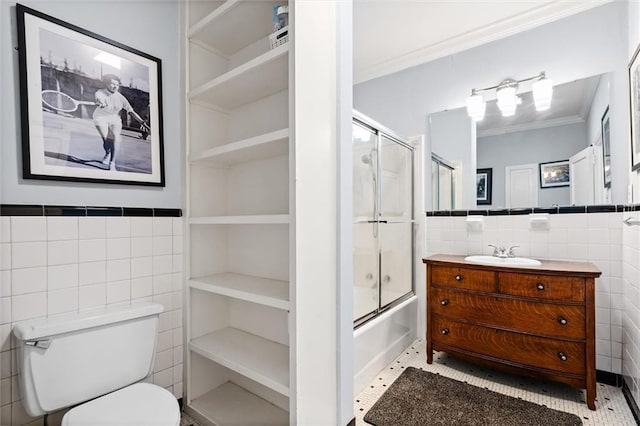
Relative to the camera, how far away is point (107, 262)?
1.48m

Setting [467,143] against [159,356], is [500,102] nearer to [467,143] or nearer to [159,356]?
[467,143]

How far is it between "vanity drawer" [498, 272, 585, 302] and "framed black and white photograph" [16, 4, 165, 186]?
220 centimetres

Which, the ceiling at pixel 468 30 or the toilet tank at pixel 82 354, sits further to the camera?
the ceiling at pixel 468 30

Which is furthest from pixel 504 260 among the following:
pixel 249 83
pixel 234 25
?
pixel 234 25

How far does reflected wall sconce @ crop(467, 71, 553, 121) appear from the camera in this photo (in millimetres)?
2285

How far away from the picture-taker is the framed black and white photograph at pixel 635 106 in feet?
5.82

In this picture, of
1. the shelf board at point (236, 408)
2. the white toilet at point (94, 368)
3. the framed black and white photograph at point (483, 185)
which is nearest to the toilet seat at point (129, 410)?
the white toilet at point (94, 368)

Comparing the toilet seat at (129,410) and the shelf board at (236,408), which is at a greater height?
the toilet seat at (129,410)

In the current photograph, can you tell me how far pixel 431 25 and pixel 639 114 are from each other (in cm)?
147

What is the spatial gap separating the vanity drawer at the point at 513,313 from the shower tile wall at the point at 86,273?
180 cm

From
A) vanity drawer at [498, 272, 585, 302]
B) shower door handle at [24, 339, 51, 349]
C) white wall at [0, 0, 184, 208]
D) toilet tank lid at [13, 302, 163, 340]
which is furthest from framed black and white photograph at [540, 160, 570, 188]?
shower door handle at [24, 339, 51, 349]

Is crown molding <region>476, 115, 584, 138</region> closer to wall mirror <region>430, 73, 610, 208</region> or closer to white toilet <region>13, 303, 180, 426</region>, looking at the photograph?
wall mirror <region>430, 73, 610, 208</region>

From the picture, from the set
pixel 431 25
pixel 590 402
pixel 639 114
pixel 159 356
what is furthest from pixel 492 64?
pixel 159 356

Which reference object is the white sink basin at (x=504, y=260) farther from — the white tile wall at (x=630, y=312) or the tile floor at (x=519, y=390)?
the tile floor at (x=519, y=390)
